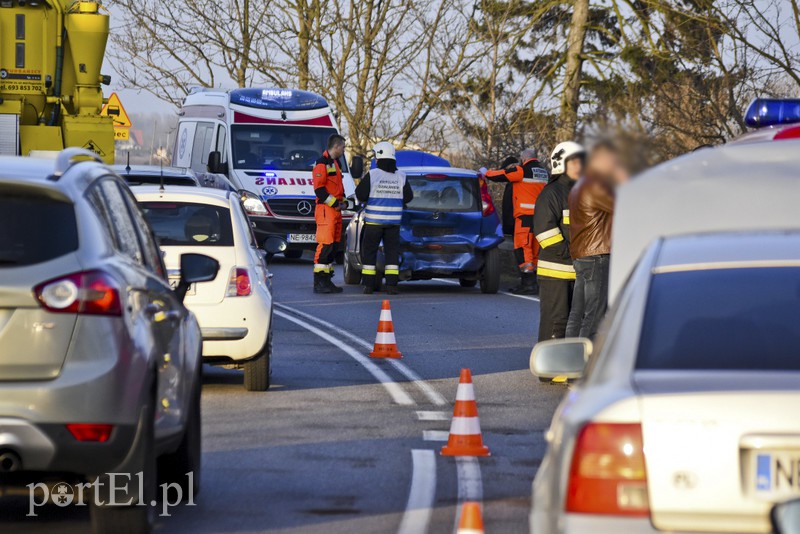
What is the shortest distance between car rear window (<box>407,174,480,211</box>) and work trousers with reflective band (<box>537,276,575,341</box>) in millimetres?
8831

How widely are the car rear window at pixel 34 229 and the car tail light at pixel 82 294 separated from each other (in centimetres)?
13

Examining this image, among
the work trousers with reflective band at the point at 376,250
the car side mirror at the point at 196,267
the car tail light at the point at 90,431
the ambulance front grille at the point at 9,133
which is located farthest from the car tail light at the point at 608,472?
the ambulance front grille at the point at 9,133

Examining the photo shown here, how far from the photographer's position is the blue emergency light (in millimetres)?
29016

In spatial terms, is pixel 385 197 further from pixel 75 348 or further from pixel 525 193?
pixel 75 348

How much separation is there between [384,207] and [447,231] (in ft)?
4.29

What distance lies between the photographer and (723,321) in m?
4.53

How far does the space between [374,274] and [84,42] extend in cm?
603

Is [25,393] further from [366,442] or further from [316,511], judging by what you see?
Answer: [366,442]

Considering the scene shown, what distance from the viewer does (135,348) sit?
20.3ft

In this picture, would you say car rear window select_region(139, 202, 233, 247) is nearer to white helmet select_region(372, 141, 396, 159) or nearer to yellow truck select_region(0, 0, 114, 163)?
white helmet select_region(372, 141, 396, 159)

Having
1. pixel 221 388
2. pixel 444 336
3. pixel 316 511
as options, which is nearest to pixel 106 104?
pixel 444 336

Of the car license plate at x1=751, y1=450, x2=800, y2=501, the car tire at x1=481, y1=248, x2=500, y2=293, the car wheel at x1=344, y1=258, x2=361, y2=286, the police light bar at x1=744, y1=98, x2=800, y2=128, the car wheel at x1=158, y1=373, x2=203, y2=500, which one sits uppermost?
the police light bar at x1=744, y1=98, x2=800, y2=128

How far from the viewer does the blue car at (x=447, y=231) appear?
70.3 feet

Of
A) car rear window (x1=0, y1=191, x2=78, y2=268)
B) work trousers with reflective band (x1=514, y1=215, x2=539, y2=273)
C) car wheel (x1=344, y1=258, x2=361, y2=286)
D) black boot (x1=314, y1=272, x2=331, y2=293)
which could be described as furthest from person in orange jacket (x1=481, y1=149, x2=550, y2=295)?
car rear window (x1=0, y1=191, x2=78, y2=268)
